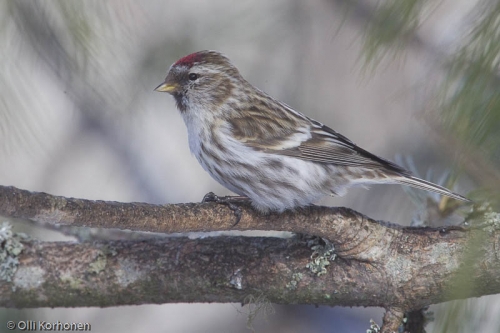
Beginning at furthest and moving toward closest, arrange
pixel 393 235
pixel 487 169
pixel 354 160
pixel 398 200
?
pixel 398 200, pixel 354 160, pixel 393 235, pixel 487 169

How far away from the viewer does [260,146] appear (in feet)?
7.63

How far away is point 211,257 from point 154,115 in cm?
123

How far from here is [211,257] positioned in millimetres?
1865

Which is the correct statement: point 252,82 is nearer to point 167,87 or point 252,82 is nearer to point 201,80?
point 201,80

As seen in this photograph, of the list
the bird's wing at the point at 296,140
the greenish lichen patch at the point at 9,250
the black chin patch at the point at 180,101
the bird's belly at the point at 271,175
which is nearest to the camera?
the greenish lichen patch at the point at 9,250

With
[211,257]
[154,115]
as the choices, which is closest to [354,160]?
[211,257]

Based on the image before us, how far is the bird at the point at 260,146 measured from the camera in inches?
88.0

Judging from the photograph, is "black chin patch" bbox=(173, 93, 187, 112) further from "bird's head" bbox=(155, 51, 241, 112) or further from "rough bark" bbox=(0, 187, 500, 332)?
"rough bark" bbox=(0, 187, 500, 332)

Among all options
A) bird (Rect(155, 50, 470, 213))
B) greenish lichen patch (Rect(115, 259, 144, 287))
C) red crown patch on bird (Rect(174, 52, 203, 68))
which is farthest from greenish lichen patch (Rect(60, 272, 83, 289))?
red crown patch on bird (Rect(174, 52, 203, 68))

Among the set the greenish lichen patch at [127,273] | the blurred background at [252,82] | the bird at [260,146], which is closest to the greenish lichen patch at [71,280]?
the greenish lichen patch at [127,273]

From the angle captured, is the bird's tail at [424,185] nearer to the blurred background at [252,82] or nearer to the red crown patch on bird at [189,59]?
the blurred background at [252,82]

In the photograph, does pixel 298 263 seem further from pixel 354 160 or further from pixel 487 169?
pixel 487 169

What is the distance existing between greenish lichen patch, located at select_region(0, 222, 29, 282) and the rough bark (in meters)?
0.02

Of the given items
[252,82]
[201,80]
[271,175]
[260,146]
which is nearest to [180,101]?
[201,80]
